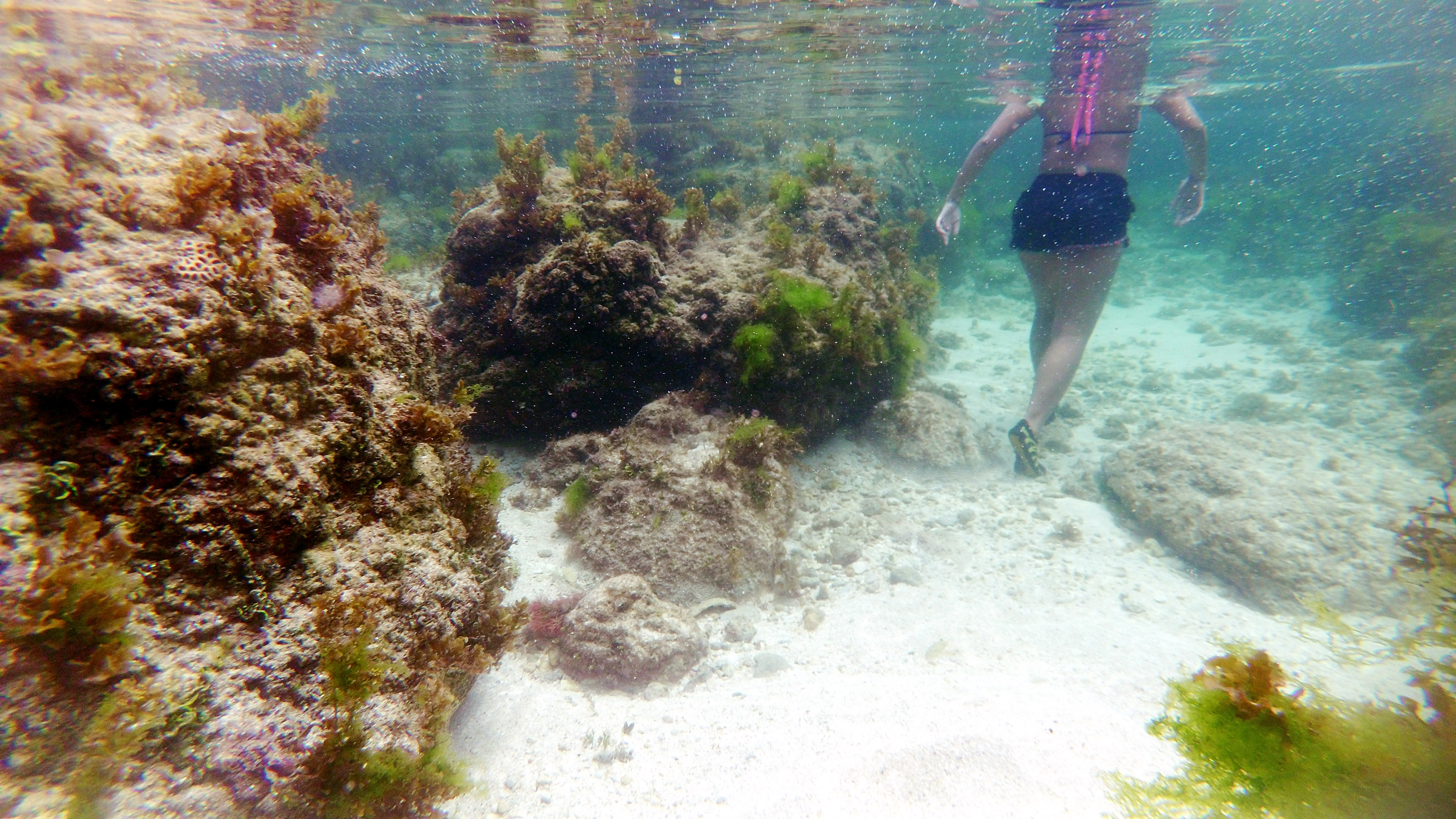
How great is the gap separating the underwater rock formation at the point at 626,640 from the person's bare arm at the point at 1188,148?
756 centimetres

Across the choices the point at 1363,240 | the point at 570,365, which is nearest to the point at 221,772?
the point at 570,365

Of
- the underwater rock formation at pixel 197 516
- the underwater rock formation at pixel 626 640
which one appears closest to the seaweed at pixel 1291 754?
the underwater rock formation at pixel 626 640

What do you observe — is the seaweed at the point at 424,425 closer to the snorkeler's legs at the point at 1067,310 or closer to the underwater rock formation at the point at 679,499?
the underwater rock formation at the point at 679,499

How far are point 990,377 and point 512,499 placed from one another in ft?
28.7

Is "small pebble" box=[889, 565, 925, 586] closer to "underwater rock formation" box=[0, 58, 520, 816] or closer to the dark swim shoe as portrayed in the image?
the dark swim shoe

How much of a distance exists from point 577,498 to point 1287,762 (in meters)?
4.31

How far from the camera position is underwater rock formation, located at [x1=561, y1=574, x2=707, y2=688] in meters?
A: 3.16

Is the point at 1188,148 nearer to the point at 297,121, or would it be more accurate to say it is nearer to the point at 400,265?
the point at 297,121

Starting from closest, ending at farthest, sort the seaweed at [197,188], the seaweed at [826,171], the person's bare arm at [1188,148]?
the seaweed at [197,188]
the person's bare arm at [1188,148]
the seaweed at [826,171]

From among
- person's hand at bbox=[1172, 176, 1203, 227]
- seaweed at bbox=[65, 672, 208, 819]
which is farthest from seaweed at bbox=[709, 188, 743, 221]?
seaweed at bbox=[65, 672, 208, 819]

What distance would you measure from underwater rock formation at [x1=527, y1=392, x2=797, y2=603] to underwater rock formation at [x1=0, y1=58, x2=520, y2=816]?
155 centimetres

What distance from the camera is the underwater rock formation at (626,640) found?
3.16 meters

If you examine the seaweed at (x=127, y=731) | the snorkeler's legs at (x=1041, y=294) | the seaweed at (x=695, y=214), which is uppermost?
the seaweed at (x=695, y=214)

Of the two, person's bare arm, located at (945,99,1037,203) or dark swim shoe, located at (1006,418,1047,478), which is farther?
person's bare arm, located at (945,99,1037,203)
